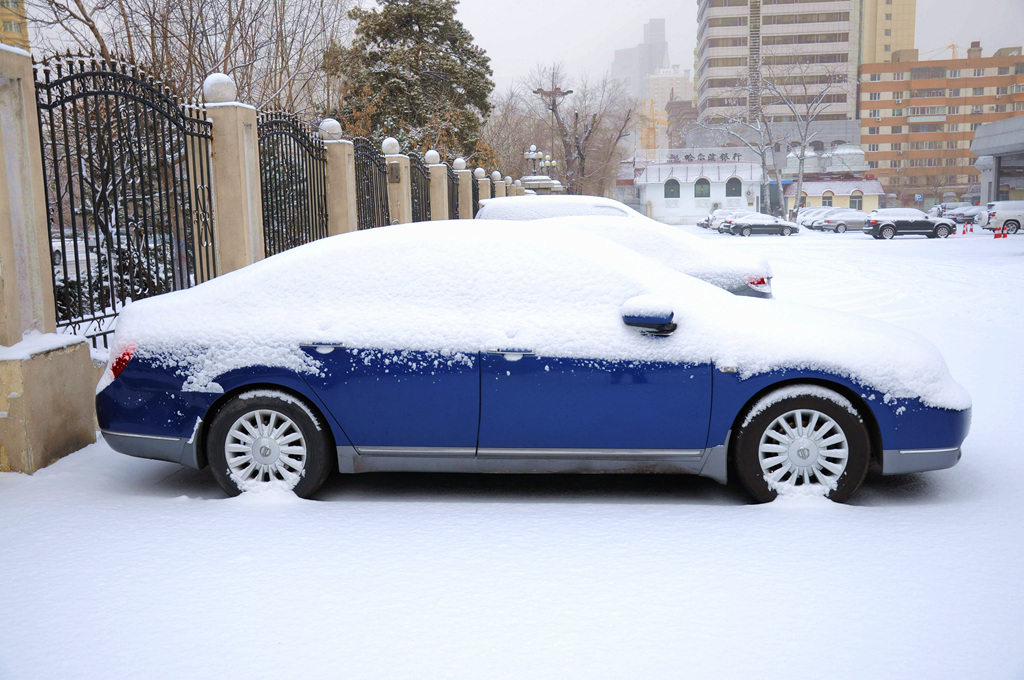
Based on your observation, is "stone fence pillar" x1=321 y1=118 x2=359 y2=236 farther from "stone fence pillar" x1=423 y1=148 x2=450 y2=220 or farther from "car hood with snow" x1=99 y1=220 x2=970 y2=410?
"stone fence pillar" x1=423 y1=148 x2=450 y2=220

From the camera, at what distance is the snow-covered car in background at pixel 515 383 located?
4555 mm

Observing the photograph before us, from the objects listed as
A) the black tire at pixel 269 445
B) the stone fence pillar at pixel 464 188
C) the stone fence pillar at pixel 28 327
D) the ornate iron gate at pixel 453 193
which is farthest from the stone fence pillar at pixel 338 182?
the stone fence pillar at pixel 464 188

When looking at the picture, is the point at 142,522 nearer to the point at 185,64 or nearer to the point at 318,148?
the point at 318,148

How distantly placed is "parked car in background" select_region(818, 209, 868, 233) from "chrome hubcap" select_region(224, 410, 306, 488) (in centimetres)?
5367

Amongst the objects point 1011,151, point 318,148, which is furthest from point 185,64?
point 1011,151

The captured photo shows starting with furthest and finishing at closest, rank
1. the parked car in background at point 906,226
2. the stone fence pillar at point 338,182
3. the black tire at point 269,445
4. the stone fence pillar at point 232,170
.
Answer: the parked car in background at point 906,226, the stone fence pillar at point 338,182, the stone fence pillar at point 232,170, the black tire at point 269,445

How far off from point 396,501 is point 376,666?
1829 millimetres

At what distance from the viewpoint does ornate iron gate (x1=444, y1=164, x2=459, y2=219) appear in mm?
21547

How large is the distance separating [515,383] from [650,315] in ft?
2.52

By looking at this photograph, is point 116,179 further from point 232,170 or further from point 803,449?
point 803,449

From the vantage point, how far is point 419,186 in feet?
58.5

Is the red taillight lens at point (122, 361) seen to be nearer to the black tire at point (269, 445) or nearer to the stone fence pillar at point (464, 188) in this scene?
the black tire at point (269, 445)

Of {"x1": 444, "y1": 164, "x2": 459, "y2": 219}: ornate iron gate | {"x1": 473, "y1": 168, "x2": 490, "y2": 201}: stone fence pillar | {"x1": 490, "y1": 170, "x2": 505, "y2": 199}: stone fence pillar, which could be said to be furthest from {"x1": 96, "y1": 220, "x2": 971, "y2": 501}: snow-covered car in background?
{"x1": 490, "y1": 170, "x2": 505, "y2": 199}: stone fence pillar

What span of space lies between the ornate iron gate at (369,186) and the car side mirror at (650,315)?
8260 mm
